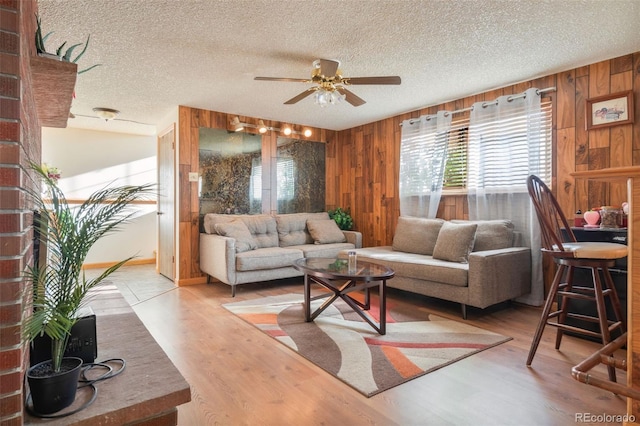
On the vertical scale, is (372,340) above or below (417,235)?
below

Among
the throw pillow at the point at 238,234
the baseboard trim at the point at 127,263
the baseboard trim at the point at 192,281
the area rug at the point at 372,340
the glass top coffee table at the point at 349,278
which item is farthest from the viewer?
the baseboard trim at the point at 127,263

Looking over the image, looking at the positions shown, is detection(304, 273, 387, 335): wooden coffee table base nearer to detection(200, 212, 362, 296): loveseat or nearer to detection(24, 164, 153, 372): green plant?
detection(200, 212, 362, 296): loveseat

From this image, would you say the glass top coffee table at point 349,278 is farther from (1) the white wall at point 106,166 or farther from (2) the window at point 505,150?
(1) the white wall at point 106,166

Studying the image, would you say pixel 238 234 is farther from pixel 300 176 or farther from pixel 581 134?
pixel 581 134

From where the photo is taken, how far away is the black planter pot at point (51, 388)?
3.32ft

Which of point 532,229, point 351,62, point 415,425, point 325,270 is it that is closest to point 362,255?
point 325,270

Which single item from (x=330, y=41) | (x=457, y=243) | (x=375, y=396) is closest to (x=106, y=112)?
(x=330, y=41)

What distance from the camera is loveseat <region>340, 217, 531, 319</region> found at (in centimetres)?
298

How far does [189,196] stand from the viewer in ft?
15.0

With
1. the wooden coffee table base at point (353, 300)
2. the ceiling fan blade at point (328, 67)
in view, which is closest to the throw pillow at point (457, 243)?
the wooden coffee table base at point (353, 300)

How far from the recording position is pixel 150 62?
3.08 m

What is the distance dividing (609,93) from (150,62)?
159 inches

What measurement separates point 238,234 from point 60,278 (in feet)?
10.5

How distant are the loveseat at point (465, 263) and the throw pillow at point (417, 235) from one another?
0.01 m
